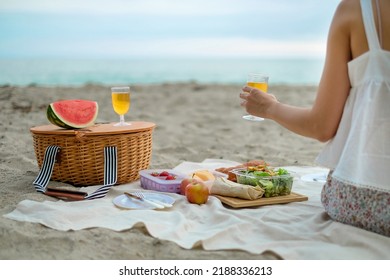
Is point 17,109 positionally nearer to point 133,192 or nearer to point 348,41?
point 133,192

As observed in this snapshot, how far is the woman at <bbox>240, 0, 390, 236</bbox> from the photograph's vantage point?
87.3 inches

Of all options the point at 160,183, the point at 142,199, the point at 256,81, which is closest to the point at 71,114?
the point at 160,183

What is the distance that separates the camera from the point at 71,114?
3.63 metres

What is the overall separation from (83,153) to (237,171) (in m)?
1.17

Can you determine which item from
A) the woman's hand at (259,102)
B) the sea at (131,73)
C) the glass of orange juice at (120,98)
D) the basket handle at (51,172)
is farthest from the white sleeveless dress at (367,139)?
the sea at (131,73)

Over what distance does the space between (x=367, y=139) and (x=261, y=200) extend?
99cm

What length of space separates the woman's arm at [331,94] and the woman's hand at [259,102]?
0.12m

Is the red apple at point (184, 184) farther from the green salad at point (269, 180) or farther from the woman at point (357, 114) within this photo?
the woman at point (357, 114)

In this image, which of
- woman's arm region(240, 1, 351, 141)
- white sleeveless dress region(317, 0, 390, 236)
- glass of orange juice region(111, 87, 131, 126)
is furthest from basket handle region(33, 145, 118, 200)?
white sleeveless dress region(317, 0, 390, 236)

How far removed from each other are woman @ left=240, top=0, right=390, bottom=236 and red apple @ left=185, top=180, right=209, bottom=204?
0.81 metres

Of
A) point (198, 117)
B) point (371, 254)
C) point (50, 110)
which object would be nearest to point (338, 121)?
point (371, 254)

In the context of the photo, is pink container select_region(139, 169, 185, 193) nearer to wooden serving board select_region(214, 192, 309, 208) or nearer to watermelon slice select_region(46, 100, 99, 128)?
wooden serving board select_region(214, 192, 309, 208)

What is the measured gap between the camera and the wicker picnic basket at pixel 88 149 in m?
3.48
